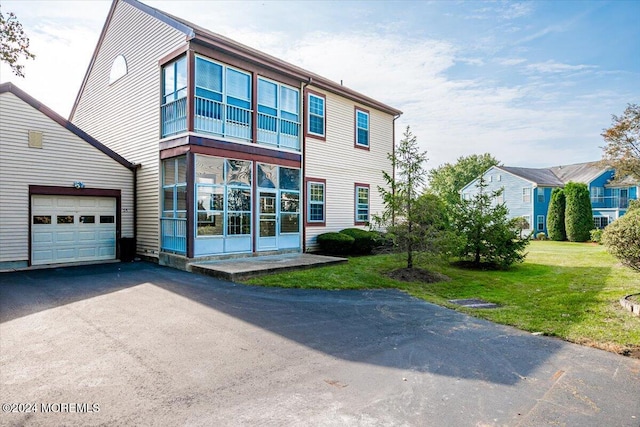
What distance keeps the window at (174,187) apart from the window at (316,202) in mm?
5279

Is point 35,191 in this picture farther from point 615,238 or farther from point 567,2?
point 567,2

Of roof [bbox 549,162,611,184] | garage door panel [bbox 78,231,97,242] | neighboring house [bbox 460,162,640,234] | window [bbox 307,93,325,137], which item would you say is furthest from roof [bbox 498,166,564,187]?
garage door panel [bbox 78,231,97,242]

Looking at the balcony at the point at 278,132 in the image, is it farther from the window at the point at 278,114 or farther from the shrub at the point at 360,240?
the shrub at the point at 360,240

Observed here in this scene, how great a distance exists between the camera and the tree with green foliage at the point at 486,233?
13.0 m

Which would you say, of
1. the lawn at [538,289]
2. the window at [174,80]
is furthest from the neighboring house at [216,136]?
the lawn at [538,289]

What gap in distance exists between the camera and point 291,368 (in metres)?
4.33

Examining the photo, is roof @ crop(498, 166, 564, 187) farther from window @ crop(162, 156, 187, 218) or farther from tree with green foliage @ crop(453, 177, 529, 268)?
window @ crop(162, 156, 187, 218)

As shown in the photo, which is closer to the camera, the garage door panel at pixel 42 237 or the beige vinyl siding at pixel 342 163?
the garage door panel at pixel 42 237

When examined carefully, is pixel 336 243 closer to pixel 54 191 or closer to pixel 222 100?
pixel 222 100

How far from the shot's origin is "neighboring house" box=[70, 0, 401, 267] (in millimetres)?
11461

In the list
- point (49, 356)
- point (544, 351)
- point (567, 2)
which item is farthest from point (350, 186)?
point (49, 356)

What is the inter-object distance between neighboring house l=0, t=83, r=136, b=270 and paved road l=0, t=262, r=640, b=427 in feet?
16.6

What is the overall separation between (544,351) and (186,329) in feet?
17.7

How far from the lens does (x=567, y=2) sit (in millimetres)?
11117
